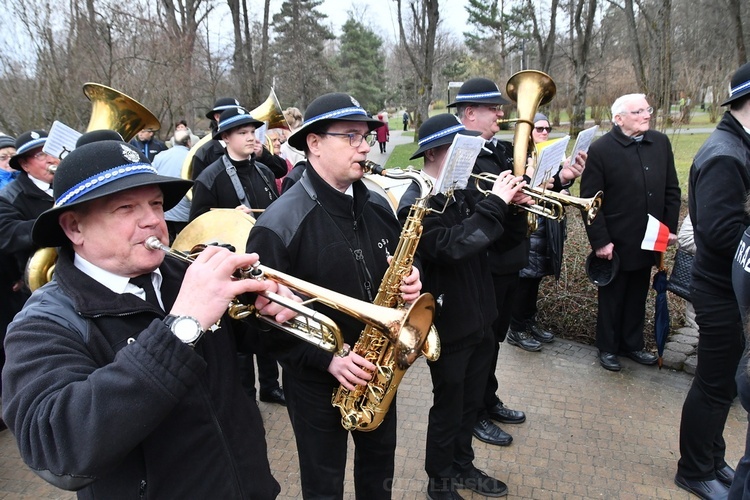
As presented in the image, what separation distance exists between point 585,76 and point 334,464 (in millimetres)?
26361

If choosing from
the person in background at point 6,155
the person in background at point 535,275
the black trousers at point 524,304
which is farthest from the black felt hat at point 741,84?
the person in background at point 6,155

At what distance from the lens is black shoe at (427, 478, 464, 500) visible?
3.38m

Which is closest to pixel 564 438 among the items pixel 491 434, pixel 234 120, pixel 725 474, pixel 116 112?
pixel 491 434

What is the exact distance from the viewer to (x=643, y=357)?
5129 millimetres

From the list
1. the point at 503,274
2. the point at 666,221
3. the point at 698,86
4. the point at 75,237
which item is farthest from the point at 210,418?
the point at 698,86

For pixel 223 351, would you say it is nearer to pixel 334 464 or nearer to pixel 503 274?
pixel 334 464

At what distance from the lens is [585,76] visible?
2467 cm

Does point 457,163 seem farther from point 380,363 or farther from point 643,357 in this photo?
point 643,357

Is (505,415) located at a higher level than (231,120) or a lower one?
lower

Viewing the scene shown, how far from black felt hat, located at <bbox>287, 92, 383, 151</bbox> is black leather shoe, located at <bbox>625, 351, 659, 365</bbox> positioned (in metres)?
4.12

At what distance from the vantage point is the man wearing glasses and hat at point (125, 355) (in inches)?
55.0

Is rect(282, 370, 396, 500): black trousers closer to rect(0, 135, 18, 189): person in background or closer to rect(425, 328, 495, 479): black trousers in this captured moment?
rect(425, 328, 495, 479): black trousers

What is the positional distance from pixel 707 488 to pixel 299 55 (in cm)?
3526

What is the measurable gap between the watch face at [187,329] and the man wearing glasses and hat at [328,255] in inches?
35.5
